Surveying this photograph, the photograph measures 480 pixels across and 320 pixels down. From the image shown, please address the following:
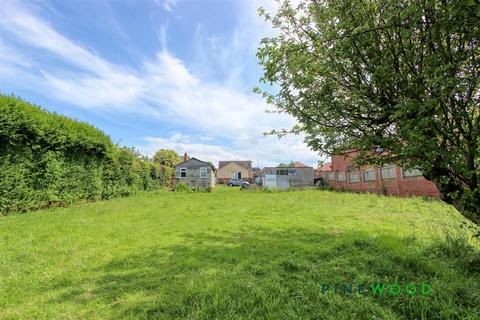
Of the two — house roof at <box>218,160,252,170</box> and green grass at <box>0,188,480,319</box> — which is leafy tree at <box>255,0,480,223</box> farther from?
house roof at <box>218,160,252,170</box>

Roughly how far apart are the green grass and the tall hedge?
9.64 ft

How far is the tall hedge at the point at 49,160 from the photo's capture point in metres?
8.43

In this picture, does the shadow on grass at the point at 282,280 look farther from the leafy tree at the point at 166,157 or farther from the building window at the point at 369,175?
the leafy tree at the point at 166,157

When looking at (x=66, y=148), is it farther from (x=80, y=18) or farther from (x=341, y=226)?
(x=341, y=226)

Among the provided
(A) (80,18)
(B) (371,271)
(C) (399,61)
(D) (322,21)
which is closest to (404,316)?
(B) (371,271)

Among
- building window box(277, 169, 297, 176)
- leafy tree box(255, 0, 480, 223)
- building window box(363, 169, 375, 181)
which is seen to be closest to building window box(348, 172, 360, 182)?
building window box(363, 169, 375, 181)

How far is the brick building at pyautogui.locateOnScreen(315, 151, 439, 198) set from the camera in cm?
1515

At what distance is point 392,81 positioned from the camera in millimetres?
3160

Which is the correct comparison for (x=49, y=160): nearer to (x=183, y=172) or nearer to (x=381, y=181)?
(x=183, y=172)

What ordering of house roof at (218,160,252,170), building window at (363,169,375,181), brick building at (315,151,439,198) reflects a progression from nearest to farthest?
1. brick building at (315,151,439,198)
2. building window at (363,169,375,181)
3. house roof at (218,160,252,170)

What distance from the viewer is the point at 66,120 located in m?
11.2

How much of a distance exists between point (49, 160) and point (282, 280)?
35.6 feet

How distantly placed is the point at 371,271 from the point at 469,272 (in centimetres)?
136

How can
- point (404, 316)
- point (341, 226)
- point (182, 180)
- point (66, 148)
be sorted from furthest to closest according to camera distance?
1. point (182, 180)
2. point (66, 148)
3. point (341, 226)
4. point (404, 316)
